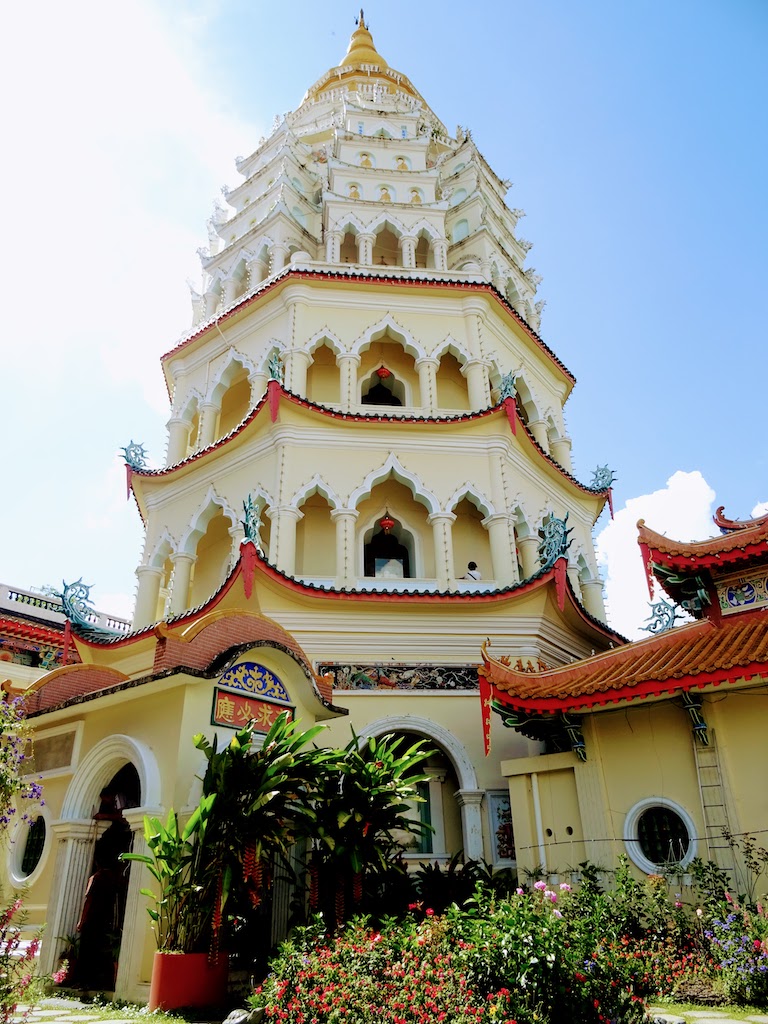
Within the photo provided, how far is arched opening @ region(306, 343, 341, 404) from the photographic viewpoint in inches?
698

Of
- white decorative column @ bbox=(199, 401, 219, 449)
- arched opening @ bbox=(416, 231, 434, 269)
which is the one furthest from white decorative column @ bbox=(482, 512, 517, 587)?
arched opening @ bbox=(416, 231, 434, 269)

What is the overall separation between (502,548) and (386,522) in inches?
94.2

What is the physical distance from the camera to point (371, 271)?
58.8 feet

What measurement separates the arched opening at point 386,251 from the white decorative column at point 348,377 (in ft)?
16.3

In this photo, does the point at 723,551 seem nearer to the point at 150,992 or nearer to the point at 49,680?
the point at 150,992

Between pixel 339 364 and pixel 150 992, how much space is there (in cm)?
1237

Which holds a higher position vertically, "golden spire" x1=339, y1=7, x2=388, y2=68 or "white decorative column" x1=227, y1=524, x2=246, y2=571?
"golden spire" x1=339, y1=7, x2=388, y2=68

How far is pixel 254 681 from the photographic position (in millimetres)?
9773

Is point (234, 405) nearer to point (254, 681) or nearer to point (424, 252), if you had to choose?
point (424, 252)

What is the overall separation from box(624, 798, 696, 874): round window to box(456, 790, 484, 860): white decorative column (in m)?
2.95

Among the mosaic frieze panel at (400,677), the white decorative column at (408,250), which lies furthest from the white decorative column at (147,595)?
the white decorative column at (408,250)

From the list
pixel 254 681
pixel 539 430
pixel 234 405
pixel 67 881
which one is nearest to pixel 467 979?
pixel 254 681

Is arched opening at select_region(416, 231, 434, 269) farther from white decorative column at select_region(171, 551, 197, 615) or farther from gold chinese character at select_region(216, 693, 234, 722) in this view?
gold chinese character at select_region(216, 693, 234, 722)

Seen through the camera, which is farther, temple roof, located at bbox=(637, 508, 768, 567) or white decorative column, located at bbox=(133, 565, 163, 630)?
white decorative column, located at bbox=(133, 565, 163, 630)
